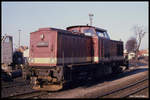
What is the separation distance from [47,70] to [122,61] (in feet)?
29.7

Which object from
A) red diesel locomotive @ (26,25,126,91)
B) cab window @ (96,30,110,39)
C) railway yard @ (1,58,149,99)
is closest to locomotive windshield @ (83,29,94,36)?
red diesel locomotive @ (26,25,126,91)

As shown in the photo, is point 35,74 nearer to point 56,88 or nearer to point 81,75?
point 56,88

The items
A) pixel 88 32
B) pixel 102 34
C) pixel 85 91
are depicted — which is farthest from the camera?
pixel 102 34

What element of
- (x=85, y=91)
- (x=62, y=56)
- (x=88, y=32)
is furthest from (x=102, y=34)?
(x=85, y=91)

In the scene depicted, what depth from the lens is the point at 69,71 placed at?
391 inches

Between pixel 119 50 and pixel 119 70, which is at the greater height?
pixel 119 50

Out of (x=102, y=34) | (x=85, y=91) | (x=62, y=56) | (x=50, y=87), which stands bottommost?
(x=85, y=91)

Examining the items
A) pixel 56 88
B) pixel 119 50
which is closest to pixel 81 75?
pixel 56 88

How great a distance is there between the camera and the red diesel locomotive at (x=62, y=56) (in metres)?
9.57

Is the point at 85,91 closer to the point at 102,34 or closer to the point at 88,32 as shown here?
the point at 88,32

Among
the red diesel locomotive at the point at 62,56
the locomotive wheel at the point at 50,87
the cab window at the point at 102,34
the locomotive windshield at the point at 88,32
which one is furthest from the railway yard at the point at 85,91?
the cab window at the point at 102,34

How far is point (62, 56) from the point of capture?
Result: 9.93 metres

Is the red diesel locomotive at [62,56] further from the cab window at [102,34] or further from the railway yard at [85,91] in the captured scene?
the railway yard at [85,91]

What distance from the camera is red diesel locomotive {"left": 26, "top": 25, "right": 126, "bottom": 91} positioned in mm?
9573
